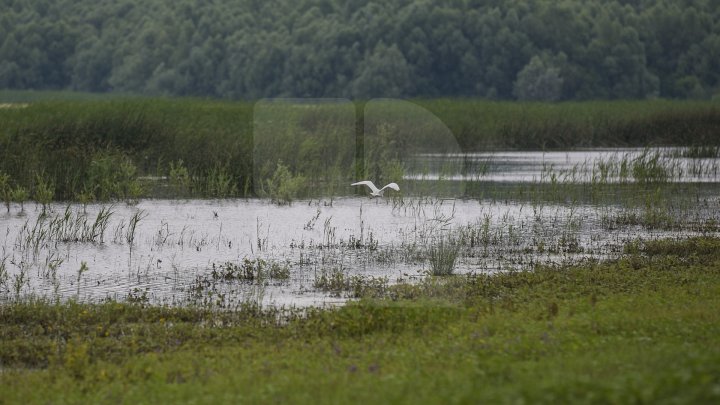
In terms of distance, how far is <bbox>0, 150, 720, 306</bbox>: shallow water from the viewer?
13250 millimetres

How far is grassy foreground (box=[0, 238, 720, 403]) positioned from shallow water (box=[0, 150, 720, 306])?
4.89 feet

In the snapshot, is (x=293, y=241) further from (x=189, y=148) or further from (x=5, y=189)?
(x=189, y=148)

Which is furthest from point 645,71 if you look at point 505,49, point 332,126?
point 332,126

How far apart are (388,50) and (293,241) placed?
6334cm

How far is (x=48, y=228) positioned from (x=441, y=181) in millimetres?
8406

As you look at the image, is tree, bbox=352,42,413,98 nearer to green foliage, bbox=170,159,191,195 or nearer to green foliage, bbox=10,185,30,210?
green foliage, bbox=170,159,191,195

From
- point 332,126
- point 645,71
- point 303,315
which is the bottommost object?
point 303,315

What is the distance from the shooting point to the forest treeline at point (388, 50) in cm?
7994

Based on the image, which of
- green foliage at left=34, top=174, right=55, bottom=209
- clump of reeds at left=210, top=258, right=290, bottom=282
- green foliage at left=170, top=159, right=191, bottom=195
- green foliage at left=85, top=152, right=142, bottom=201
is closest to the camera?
clump of reeds at left=210, top=258, right=290, bottom=282

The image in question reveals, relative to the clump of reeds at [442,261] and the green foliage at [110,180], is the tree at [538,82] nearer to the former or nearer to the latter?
the green foliage at [110,180]

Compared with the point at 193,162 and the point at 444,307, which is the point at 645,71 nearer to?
the point at 193,162

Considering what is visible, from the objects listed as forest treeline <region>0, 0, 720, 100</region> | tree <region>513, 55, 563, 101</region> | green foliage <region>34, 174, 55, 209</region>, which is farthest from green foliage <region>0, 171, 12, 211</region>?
tree <region>513, 55, 563, 101</region>

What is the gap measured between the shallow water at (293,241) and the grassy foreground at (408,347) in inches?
58.6

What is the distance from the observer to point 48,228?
17484 mm
